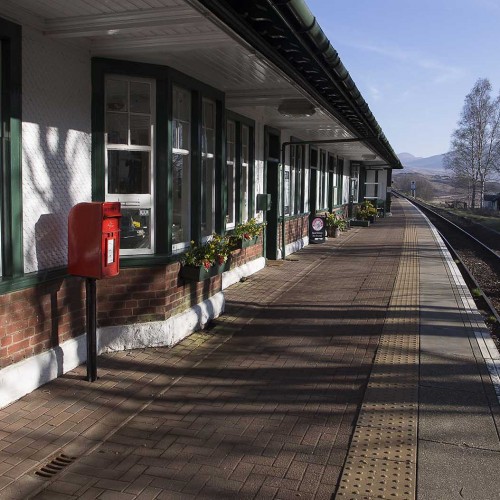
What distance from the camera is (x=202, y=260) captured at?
656 cm

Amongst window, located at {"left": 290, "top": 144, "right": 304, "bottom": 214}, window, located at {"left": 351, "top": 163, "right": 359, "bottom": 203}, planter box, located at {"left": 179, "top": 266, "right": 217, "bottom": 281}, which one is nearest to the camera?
planter box, located at {"left": 179, "top": 266, "right": 217, "bottom": 281}

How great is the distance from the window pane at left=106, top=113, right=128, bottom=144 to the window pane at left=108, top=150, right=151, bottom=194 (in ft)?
0.39

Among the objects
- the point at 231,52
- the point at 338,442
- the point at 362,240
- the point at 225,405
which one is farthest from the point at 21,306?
the point at 362,240

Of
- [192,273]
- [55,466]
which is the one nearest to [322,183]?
Result: [192,273]

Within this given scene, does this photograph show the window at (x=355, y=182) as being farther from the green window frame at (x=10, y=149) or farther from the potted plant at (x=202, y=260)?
the green window frame at (x=10, y=149)

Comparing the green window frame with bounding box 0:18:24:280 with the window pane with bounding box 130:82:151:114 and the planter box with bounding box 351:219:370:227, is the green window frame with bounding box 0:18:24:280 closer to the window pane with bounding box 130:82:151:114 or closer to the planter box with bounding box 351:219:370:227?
the window pane with bounding box 130:82:151:114

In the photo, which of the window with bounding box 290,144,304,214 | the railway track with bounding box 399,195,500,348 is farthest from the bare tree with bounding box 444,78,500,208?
the window with bounding box 290,144,304,214

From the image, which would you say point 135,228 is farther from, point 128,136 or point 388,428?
point 388,428

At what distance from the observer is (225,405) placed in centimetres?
471

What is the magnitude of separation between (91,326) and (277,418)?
70.6 inches

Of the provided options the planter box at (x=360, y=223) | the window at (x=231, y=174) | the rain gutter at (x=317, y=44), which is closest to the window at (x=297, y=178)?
the window at (x=231, y=174)

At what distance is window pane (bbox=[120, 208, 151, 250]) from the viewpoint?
6.00m

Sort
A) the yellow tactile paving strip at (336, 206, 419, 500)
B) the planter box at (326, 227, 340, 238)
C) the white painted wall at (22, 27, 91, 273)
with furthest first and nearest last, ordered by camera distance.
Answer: the planter box at (326, 227, 340, 238), the white painted wall at (22, 27, 91, 273), the yellow tactile paving strip at (336, 206, 419, 500)

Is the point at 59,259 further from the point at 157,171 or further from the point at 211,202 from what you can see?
the point at 211,202
